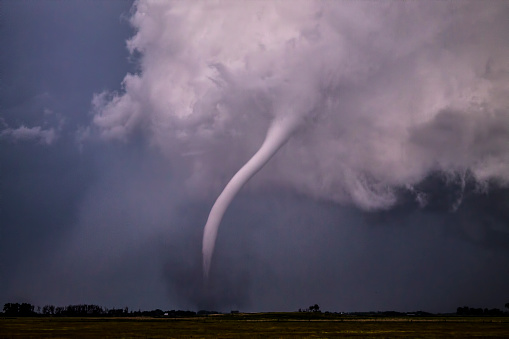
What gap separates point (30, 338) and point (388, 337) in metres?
56.4

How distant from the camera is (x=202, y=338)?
68188 millimetres

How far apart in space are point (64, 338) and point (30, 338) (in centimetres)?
487

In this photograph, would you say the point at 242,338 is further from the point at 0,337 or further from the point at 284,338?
the point at 0,337

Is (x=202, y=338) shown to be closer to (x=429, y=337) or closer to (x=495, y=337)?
(x=429, y=337)

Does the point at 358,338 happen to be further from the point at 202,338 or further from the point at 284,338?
the point at 202,338

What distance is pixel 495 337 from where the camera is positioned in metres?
69.7

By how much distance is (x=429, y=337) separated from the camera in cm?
7038

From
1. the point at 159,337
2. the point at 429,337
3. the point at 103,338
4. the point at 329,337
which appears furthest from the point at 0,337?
the point at 429,337

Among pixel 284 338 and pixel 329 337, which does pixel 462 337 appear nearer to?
pixel 329 337

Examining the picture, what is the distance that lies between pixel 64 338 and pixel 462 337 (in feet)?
210

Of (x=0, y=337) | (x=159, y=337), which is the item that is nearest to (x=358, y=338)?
(x=159, y=337)

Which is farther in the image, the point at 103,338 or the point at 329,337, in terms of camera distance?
the point at 329,337

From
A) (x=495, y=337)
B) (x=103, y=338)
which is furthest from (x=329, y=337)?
(x=103, y=338)

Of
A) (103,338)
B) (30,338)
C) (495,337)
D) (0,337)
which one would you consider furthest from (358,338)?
(0,337)
